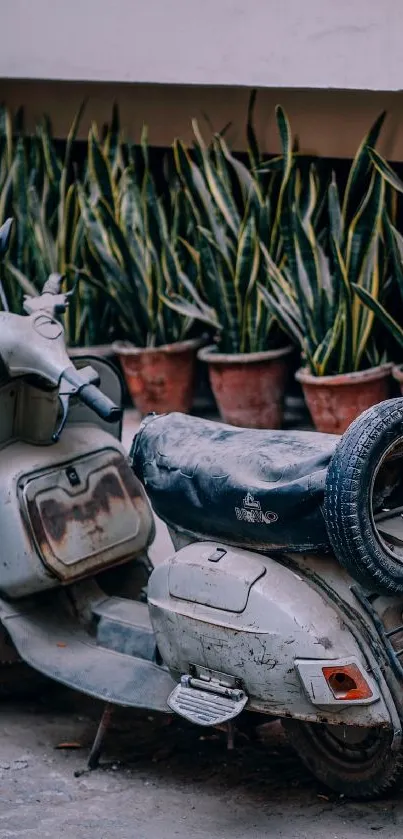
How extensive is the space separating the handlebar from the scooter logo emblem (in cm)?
41

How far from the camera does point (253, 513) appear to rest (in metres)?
3.10

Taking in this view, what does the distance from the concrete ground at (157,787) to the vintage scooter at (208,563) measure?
0.31ft

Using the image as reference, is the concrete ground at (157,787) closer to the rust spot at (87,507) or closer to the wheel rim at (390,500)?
the rust spot at (87,507)

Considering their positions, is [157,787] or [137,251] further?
[137,251]

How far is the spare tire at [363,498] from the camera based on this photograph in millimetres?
2867

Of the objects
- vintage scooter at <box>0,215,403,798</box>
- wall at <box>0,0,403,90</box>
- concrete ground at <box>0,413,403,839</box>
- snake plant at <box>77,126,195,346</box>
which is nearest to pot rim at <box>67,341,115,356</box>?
snake plant at <box>77,126,195,346</box>

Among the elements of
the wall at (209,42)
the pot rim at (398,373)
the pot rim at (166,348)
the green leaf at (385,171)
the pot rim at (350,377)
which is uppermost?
the wall at (209,42)

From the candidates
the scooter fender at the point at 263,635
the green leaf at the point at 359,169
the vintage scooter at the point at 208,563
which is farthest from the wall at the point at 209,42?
the scooter fender at the point at 263,635

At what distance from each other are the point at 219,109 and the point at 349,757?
3085mm

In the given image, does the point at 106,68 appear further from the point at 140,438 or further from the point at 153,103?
the point at 140,438

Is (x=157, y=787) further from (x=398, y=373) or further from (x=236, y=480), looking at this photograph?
(x=398, y=373)

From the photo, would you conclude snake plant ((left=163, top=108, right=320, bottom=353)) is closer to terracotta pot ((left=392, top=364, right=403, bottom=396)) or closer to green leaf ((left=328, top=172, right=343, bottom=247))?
green leaf ((left=328, top=172, right=343, bottom=247))

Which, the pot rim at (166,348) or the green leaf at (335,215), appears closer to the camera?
the green leaf at (335,215)

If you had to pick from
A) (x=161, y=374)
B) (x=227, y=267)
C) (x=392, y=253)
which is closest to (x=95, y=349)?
(x=161, y=374)
